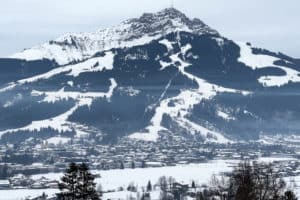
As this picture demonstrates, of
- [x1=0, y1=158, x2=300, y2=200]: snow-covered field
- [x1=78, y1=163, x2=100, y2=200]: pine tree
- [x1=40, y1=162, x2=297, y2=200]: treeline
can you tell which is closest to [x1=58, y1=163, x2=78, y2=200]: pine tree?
[x1=40, y1=162, x2=297, y2=200]: treeline

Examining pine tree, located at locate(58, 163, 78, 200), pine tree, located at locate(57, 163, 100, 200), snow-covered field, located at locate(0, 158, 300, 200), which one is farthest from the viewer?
→ snow-covered field, located at locate(0, 158, 300, 200)

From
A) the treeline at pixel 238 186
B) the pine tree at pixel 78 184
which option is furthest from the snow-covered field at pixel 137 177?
the pine tree at pixel 78 184

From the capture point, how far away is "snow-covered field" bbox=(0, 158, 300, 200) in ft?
420

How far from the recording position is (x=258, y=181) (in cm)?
3859

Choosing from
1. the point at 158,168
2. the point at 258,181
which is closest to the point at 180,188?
the point at 158,168

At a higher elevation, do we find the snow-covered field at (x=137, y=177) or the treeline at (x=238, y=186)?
the snow-covered field at (x=137, y=177)

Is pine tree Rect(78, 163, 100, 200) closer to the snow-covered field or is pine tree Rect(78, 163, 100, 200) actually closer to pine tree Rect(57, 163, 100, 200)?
pine tree Rect(57, 163, 100, 200)

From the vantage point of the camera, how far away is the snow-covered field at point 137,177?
12787 centimetres

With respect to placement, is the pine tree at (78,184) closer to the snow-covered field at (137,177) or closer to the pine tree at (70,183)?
the pine tree at (70,183)

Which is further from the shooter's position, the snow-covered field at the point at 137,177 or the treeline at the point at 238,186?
the snow-covered field at the point at 137,177

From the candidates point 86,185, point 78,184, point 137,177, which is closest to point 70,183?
point 78,184

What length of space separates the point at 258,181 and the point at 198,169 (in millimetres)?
144013

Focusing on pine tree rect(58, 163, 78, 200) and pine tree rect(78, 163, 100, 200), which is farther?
pine tree rect(78, 163, 100, 200)

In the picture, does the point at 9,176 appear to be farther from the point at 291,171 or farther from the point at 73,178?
the point at 73,178
